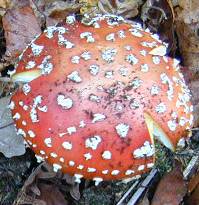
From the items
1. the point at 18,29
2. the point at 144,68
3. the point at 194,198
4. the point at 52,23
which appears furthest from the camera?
the point at 52,23

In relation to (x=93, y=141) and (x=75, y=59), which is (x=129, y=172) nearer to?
(x=93, y=141)

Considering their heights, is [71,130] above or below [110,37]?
below

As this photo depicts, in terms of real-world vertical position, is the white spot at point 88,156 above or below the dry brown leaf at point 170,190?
above

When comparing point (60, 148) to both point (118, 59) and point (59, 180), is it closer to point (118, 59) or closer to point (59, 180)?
point (118, 59)

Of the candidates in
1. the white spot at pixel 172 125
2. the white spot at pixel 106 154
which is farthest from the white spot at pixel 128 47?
the white spot at pixel 106 154

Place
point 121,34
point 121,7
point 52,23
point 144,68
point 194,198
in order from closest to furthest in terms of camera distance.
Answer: point 144,68, point 121,34, point 194,198, point 52,23, point 121,7

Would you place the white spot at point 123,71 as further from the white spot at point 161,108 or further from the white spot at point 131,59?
the white spot at point 161,108

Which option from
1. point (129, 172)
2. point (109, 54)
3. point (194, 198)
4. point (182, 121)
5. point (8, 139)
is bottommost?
point (194, 198)

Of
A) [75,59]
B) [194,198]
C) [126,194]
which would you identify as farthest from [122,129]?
[194,198]
